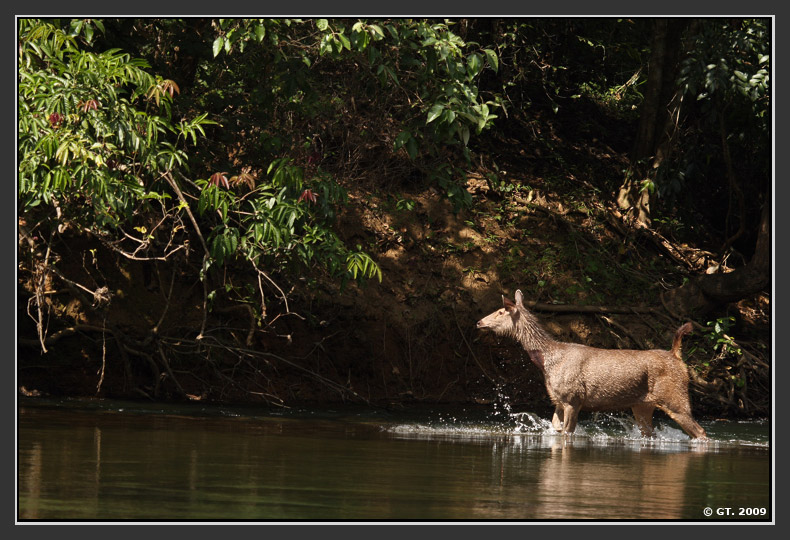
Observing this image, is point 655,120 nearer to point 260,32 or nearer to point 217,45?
point 260,32

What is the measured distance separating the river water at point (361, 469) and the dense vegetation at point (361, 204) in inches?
79.6

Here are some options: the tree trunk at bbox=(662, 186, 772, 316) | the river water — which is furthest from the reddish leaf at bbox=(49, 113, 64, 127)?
the tree trunk at bbox=(662, 186, 772, 316)

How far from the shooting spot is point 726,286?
18.2 meters

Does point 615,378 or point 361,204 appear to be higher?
point 361,204

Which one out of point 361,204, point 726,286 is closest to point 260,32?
point 361,204

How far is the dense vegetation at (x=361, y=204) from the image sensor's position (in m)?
12.2

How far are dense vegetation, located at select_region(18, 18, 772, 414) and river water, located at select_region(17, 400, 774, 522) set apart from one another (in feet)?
6.64

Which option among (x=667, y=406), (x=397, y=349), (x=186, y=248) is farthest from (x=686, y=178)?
(x=186, y=248)

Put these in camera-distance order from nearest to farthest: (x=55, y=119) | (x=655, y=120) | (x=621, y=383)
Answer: (x=55, y=119)
(x=621, y=383)
(x=655, y=120)

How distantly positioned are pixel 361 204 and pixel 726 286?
6.24m

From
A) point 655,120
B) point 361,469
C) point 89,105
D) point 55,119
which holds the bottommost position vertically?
point 361,469

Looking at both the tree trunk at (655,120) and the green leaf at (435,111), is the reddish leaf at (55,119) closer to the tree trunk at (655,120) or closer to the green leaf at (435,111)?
the green leaf at (435,111)

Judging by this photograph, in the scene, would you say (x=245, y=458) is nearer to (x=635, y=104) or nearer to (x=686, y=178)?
(x=686, y=178)

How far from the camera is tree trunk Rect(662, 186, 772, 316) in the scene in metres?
17.8
